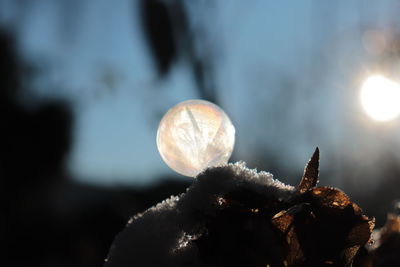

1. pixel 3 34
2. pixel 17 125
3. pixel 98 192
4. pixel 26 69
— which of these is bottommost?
pixel 98 192

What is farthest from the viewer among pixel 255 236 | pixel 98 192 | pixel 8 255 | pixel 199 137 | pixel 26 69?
pixel 98 192

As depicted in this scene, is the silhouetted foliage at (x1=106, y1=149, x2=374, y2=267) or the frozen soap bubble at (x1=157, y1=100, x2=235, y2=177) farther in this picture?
the frozen soap bubble at (x1=157, y1=100, x2=235, y2=177)

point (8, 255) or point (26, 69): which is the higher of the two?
point (26, 69)

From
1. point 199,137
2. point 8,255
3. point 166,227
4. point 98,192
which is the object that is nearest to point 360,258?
point 166,227

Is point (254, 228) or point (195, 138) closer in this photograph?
point (254, 228)

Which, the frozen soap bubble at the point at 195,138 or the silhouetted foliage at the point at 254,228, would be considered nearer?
the silhouetted foliage at the point at 254,228

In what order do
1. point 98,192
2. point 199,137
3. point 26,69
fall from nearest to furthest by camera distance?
point 199,137 < point 26,69 < point 98,192

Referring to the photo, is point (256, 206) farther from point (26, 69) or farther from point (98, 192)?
point (98, 192)

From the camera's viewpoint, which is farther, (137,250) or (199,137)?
(199,137)
